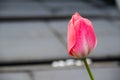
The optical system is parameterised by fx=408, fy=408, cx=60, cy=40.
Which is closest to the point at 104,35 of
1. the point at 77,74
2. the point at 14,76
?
the point at 77,74

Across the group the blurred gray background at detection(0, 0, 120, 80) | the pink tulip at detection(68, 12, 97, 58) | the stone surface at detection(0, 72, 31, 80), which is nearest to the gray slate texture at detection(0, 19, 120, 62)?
the blurred gray background at detection(0, 0, 120, 80)

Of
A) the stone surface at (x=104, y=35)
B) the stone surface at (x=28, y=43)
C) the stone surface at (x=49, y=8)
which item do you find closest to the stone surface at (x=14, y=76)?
the stone surface at (x=28, y=43)

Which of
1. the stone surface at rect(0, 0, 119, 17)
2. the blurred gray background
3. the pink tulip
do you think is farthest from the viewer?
the stone surface at rect(0, 0, 119, 17)

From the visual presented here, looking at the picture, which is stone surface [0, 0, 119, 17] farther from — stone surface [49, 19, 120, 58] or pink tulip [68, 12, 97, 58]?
pink tulip [68, 12, 97, 58]

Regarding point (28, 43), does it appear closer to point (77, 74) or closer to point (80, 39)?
point (77, 74)

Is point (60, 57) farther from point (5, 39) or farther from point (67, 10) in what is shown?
point (67, 10)

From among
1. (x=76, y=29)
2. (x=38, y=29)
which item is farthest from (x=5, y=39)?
(x=76, y=29)
